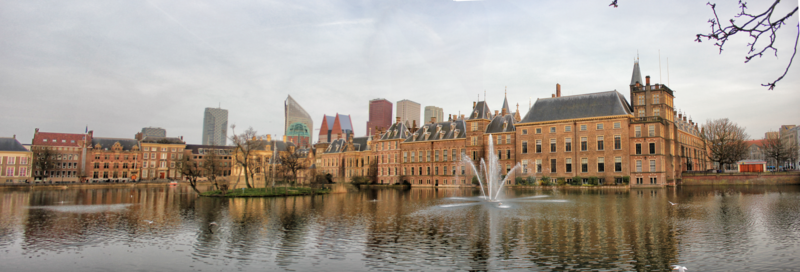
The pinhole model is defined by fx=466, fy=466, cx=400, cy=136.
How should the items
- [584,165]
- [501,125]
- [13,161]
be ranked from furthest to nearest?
[13,161], [501,125], [584,165]

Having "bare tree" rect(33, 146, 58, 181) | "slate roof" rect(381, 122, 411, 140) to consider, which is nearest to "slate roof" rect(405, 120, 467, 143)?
"slate roof" rect(381, 122, 411, 140)

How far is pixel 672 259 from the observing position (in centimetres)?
1603

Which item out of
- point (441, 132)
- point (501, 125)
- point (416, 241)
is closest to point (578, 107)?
point (501, 125)

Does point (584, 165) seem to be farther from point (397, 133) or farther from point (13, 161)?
point (13, 161)

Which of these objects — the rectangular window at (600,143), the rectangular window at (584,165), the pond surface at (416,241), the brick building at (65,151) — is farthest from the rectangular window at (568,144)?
the brick building at (65,151)

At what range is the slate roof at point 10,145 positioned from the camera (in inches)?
3893

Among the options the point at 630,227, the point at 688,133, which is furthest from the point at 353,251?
the point at 688,133

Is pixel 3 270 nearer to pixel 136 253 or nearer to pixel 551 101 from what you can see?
pixel 136 253

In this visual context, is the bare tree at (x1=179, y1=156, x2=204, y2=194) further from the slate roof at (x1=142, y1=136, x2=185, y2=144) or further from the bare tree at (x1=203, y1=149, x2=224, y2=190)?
the slate roof at (x1=142, y1=136, x2=185, y2=144)

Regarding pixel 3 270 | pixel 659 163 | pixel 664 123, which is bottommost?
pixel 3 270

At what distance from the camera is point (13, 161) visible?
99562mm

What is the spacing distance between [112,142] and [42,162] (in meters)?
23.9

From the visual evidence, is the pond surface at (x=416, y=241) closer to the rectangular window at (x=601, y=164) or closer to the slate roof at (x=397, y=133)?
the rectangular window at (x=601, y=164)

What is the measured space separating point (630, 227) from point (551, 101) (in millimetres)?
55535
